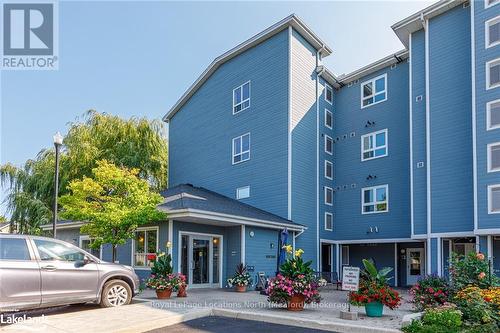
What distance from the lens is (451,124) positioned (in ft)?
59.0

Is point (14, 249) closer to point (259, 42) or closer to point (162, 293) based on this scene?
point (162, 293)

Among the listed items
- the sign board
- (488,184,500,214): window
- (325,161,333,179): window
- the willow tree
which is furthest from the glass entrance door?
(488,184,500,214): window

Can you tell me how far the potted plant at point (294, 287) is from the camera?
10.6 metres

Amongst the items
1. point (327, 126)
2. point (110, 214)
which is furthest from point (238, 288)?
point (327, 126)

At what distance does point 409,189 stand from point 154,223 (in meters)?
11.7

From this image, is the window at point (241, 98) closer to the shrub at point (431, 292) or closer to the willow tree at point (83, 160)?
the willow tree at point (83, 160)

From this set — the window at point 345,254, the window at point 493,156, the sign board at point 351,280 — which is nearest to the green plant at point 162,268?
the sign board at point 351,280

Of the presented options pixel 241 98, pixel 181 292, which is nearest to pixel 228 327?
pixel 181 292

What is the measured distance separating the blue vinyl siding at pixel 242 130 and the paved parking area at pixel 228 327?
1041cm

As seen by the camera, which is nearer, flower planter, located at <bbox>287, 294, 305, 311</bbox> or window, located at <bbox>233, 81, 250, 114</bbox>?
flower planter, located at <bbox>287, 294, 305, 311</bbox>

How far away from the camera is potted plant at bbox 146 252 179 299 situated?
41.9 feet

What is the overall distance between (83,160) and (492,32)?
20.5 meters

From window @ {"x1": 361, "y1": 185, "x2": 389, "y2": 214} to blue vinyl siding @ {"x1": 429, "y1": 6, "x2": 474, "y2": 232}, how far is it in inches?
140

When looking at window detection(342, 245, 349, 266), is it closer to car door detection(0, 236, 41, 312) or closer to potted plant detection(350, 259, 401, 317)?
potted plant detection(350, 259, 401, 317)
